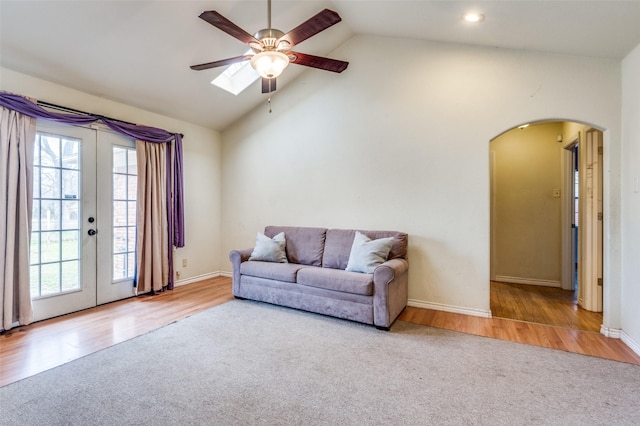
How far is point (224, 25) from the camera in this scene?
2201 millimetres

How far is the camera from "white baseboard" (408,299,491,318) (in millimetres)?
3410

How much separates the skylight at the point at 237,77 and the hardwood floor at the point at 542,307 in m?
4.30

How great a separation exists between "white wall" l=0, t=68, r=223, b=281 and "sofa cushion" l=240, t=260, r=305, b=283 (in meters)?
1.42

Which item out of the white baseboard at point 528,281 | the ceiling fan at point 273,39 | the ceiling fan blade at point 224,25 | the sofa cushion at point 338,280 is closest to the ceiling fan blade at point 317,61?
Result: the ceiling fan at point 273,39

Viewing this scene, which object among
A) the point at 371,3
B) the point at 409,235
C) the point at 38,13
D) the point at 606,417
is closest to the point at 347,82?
the point at 371,3

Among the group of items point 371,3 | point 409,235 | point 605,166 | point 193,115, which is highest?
point 371,3

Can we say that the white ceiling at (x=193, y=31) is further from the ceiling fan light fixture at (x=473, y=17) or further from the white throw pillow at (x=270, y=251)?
the white throw pillow at (x=270, y=251)

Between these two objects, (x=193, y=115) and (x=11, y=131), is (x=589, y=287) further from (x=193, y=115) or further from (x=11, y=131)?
(x=11, y=131)

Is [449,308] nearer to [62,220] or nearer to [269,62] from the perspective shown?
[269,62]

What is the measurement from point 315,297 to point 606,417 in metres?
2.35

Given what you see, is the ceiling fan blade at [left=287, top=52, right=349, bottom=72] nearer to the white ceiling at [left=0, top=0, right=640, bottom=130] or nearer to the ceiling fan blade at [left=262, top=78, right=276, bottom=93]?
the ceiling fan blade at [left=262, top=78, right=276, bottom=93]

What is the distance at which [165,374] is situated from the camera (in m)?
2.21

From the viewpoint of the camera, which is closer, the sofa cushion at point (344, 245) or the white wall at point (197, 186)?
the sofa cushion at point (344, 245)

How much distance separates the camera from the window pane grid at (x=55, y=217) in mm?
3154
